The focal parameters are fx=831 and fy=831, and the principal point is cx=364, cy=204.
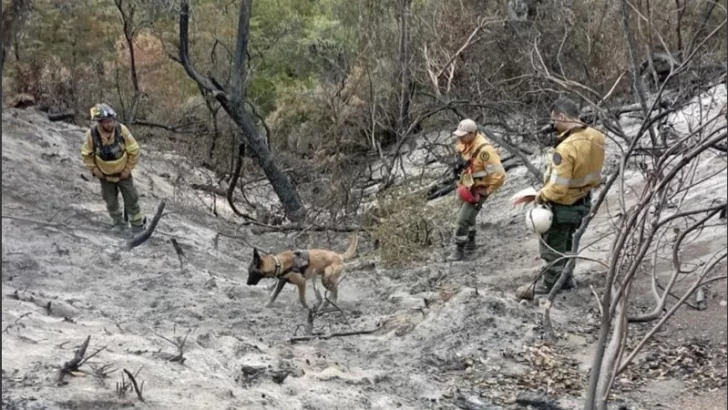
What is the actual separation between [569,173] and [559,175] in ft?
0.32

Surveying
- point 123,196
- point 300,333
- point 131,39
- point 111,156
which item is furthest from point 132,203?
point 131,39

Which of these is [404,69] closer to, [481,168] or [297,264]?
[481,168]

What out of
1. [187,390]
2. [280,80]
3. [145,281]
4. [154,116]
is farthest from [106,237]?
[280,80]

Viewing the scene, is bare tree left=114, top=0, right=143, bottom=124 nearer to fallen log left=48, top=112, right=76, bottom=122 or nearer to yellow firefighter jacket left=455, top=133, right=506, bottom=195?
fallen log left=48, top=112, right=76, bottom=122

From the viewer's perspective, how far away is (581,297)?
8.37 metres

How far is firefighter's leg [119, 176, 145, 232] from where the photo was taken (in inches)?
406

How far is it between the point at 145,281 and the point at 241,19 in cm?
562

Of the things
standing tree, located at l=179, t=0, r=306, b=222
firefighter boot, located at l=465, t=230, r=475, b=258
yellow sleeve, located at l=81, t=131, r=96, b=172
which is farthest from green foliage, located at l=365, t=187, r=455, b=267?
yellow sleeve, located at l=81, t=131, r=96, b=172

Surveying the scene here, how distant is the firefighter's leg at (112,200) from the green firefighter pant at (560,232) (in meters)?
5.33

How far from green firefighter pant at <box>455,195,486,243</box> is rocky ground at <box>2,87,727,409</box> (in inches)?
14.0

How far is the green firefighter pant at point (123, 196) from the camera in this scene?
10.3 metres

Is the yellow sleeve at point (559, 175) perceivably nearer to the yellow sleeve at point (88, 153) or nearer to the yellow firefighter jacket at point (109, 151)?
the yellow firefighter jacket at point (109, 151)

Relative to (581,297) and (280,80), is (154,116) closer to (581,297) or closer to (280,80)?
(280,80)

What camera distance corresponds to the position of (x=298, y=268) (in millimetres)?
8055
